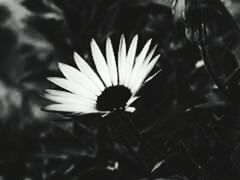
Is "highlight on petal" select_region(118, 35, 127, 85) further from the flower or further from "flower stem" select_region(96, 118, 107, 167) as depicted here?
"flower stem" select_region(96, 118, 107, 167)

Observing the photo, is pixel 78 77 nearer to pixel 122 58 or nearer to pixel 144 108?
pixel 122 58

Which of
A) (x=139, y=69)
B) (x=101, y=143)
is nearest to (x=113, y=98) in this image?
(x=139, y=69)

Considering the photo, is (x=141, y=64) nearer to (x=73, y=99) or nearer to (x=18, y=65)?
(x=73, y=99)

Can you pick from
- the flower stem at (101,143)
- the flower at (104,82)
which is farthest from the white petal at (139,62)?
the flower stem at (101,143)

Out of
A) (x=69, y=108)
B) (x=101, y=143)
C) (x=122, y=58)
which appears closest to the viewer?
(x=69, y=108)

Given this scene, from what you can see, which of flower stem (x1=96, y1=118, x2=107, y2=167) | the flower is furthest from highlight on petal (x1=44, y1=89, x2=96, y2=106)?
flower stem (x1=96, y1=118, x2=107, y2=167)
